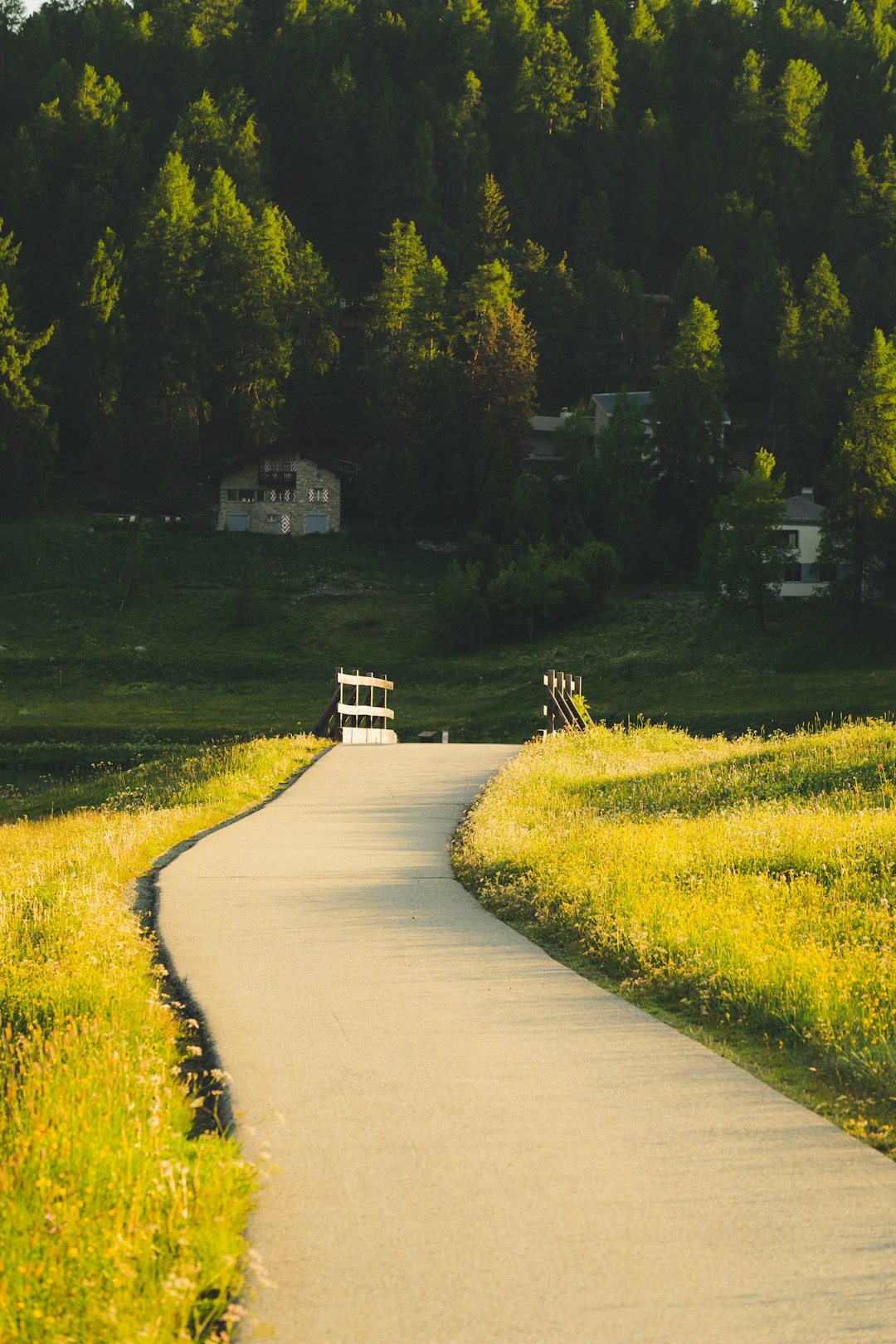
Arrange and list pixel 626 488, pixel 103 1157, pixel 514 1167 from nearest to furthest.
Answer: pixel 103 1157 < pixel 514 1167 < pixel 626 488

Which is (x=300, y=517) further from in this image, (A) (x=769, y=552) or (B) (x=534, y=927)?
(B) (x=534, y=927)

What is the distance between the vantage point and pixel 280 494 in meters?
103

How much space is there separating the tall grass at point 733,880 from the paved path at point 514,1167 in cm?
59

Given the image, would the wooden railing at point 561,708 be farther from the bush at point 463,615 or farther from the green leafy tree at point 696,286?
the green leafy tree at point 696,286

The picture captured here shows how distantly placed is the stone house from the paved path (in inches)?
3733

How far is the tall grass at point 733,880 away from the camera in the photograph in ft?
24.2

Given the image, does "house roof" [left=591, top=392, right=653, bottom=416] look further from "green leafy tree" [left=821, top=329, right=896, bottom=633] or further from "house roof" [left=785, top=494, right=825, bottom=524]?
"green leafy tree" [left=821, top=329, right=896, bottom=633]

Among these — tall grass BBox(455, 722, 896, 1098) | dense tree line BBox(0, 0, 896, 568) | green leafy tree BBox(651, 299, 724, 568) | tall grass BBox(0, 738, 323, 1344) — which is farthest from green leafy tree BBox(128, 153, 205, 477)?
tall grass BBox(0, 738, 323, 1344)

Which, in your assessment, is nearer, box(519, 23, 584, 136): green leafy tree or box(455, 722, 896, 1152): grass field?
box(455, 722, 896, 1152): grass field

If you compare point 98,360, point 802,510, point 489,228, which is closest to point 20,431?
point 98,360

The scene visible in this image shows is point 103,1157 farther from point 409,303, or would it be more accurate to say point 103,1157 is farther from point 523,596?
point 409,303

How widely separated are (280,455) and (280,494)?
3189mm

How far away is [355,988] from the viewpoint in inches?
309

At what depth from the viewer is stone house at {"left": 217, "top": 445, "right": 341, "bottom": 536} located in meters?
103
